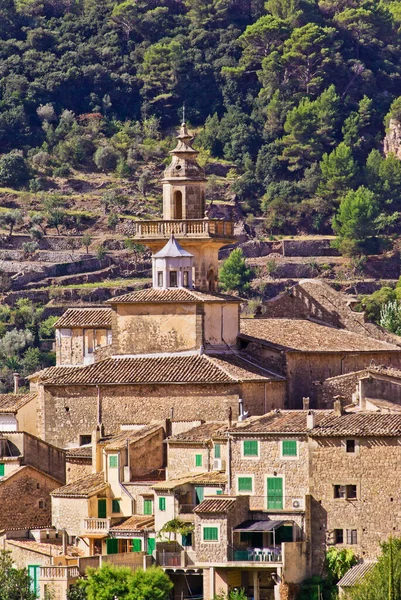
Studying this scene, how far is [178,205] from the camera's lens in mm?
84938

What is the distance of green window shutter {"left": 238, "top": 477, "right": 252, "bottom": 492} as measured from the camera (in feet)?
230

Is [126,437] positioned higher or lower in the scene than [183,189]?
lower

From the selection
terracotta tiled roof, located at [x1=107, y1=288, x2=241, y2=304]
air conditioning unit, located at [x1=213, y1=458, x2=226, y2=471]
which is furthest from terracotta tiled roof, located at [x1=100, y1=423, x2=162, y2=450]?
terracotta tiled roof, located at [x1=107, y1=288, x2=241, y2=304]

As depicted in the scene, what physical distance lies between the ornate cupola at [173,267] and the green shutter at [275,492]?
41.4ft

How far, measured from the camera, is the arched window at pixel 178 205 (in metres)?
84.8

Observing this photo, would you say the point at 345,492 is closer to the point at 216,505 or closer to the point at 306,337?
the point at 216,505

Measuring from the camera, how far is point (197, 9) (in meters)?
176

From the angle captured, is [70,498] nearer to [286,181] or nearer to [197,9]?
[286,181]

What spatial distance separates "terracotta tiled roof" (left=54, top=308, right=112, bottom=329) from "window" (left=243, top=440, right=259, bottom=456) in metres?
14.6

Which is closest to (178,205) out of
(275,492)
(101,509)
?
(101,509)

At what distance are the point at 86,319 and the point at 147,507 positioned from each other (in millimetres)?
13031

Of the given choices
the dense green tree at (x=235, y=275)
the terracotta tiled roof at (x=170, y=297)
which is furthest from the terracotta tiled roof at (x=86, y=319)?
the dense green tree at (x=235, y=275)

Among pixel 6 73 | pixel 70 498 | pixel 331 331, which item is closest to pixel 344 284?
pixel 6 73

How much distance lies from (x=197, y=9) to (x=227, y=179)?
22.5 meters
